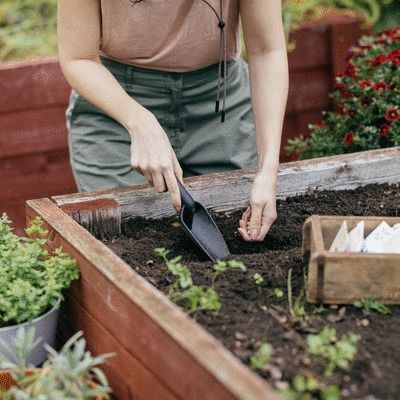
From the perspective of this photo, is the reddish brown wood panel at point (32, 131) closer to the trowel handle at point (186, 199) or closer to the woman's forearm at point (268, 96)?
the woman's forearm at point (268, 96)

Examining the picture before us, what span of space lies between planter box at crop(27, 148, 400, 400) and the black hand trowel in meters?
0.24

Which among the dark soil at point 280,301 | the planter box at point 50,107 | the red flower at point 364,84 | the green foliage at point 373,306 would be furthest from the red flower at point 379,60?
the green foliage at point 373,306

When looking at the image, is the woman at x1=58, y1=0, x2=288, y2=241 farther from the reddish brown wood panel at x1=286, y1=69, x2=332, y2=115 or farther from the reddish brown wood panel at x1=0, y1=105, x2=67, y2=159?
the reddish brown wood panel at x1=286, y1=69, x2=332, y2=115

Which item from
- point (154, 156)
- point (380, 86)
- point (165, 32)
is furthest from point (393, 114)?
point (154, 156)

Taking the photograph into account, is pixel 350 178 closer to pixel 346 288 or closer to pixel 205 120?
pixel 205 120

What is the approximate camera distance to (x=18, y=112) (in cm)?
402

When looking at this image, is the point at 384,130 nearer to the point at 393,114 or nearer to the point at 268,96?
the point at 393,114

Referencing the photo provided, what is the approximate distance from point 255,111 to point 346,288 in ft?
2.85

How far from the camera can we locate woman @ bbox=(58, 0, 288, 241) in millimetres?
2359

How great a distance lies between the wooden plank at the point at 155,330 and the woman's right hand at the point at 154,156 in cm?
24

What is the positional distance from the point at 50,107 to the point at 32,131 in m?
0.15

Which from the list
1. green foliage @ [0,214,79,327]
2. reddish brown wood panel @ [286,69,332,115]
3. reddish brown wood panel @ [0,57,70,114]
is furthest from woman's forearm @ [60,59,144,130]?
reddish brown wood panel @ [286,69,332,115]

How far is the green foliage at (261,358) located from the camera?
160 centimetres

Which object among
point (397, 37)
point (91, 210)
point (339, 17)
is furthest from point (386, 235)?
point (339, 17)
